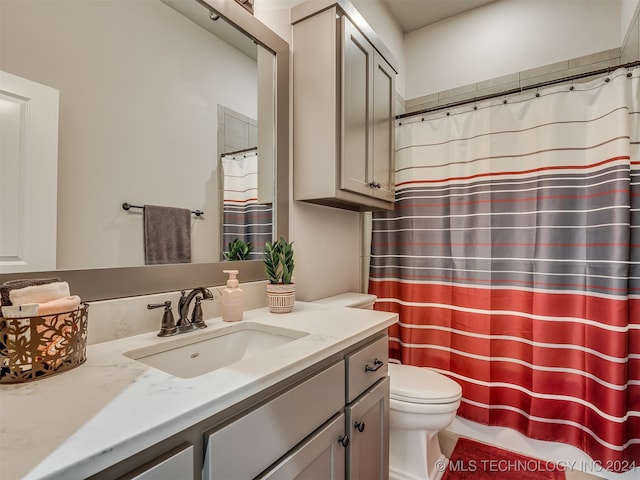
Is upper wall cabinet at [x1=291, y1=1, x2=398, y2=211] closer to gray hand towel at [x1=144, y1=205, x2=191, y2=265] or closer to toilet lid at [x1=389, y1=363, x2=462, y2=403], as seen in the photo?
gray hand towel at [x1=144, y1=205, x2=191, y2=265]

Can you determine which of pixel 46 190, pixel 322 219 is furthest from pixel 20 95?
pixel 322 219

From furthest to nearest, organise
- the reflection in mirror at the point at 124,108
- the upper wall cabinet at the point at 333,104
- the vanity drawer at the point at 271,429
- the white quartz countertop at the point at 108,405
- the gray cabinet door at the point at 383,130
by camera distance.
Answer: the gray cabinet door at the point at 383,130 < the upper wall cabinet at the point at 333,104 < the reflection in mirror at the point at 124,108 < the vanity drawer at the point at 271,429 < the white quartz countertop at the point at 108,405

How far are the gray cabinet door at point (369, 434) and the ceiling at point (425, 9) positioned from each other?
2496mm

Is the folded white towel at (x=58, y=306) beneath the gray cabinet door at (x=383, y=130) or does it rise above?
beneath

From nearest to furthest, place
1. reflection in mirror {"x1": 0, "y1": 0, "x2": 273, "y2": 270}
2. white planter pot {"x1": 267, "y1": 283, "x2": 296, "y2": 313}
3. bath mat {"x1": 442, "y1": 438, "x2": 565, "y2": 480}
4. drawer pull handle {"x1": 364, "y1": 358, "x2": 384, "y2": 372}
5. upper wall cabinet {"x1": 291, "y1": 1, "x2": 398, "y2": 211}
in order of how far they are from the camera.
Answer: reflection in mirror {"x1": 0, "y1": 0, "x2": 273, "y2": 270}, drawer pull handle {"x1": 364, "y1": 358, "x2": 384, "y2": 372}, white planter pot {"x1": 267, "y1": 283, "x2": 296, "y2": 313}, upper wall cabinet {"x1": 291, "y1": 1, "x2": 398, "y2": 211}, bath mat {"x1": 442, "y1": 438, "x2": 565, "y2": 480}

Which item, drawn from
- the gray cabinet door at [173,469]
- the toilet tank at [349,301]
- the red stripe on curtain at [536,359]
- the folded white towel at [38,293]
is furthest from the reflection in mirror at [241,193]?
the red stripe on curtain at [536,359]

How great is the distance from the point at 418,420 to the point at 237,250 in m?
1.12

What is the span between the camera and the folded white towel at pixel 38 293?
67 centimetres

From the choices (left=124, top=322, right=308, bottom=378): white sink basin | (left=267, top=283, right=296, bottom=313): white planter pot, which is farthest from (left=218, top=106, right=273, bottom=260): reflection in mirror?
(left=124, top=322, right=308, bottom=378): white sink basin

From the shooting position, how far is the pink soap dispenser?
1.16m

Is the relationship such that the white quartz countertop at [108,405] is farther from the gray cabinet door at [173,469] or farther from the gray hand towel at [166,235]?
the gray hand towel at [166,235]

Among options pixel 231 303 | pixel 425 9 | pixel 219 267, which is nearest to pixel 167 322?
pixel 231 303

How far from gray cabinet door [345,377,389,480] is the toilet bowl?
1.04 ft

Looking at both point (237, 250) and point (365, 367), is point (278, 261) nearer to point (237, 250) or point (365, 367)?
point (237, 250)
